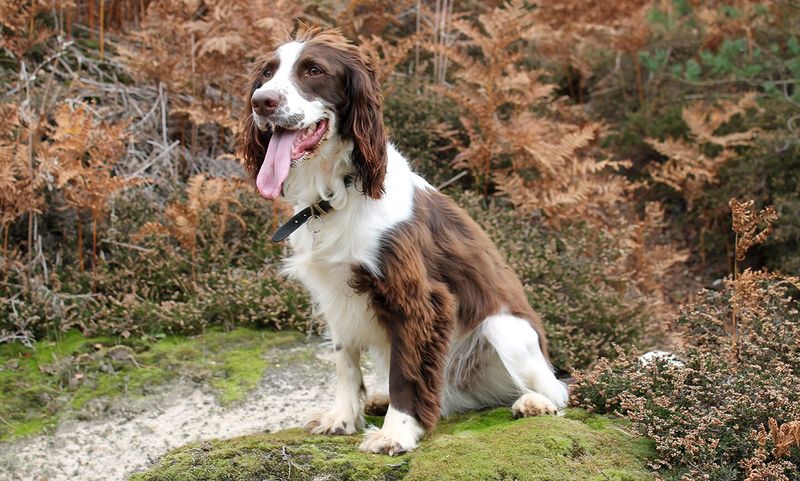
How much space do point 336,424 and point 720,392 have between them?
5.58 ft

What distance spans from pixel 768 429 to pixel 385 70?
4555 millimetres

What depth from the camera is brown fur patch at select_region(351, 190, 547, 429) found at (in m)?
3.94

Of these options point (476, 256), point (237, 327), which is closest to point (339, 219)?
point (476, 256)

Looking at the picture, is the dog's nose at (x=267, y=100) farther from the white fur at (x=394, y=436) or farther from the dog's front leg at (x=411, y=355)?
the white fur at (x=394, y=436)

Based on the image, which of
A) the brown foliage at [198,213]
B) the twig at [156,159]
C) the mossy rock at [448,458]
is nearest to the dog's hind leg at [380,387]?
the mossy rock at [448,458]

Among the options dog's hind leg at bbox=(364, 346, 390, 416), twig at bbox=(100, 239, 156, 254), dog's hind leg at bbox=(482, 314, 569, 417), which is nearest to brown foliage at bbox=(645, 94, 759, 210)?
dog's hind leg at bbox=(482, 314, 569, 417)

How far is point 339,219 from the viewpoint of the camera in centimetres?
400

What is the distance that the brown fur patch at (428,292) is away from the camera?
3939 millimetres

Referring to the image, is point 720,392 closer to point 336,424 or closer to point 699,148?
point 336,424

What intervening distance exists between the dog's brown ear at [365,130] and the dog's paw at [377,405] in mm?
1240

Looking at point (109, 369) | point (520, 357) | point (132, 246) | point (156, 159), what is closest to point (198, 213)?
point (132, 246)

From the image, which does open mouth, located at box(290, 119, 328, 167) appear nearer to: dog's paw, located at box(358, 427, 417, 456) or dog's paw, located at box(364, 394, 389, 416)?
dog's paw, located at box(358, 427, 417, 456)

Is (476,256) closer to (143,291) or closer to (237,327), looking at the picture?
(237,327)

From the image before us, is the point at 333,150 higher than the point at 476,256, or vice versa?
the point at 333,150
